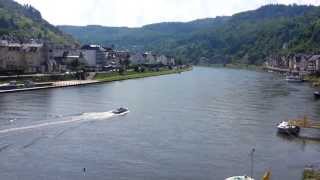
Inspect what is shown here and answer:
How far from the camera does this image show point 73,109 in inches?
1852

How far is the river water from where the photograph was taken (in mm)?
27203

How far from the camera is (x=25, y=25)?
152 meters

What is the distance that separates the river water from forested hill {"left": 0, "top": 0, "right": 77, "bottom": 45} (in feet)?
257

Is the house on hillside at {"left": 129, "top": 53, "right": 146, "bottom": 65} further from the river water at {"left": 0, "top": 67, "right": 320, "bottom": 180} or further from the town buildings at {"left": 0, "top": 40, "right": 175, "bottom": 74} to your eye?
the river water at {"left": 0, "top": 67, "right": 320, "bottom": 180}

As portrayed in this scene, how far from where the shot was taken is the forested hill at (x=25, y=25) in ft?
456

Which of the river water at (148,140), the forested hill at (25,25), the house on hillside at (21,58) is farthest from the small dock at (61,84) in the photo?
the forested hill at (25,25)

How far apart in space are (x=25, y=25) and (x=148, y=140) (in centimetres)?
12343

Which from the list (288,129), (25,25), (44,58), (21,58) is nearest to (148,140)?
(288,129)

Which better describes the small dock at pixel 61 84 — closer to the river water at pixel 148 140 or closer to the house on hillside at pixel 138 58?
the river water at pixel 148 140

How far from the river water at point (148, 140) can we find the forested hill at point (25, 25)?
7844 cm

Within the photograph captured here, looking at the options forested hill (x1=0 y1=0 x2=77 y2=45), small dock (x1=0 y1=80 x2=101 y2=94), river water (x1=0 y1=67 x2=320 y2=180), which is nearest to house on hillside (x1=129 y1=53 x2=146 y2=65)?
forested hill (x1=0 y1=0 x2=77 y2=45)

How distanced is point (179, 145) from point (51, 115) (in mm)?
13580

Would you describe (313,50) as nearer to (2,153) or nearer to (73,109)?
(73,109)

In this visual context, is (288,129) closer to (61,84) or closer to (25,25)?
(61,84)
